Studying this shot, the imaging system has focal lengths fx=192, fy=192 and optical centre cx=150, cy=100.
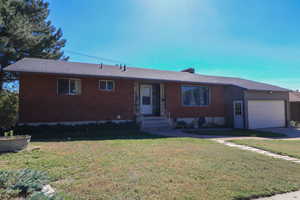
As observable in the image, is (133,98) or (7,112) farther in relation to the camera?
(133,98)

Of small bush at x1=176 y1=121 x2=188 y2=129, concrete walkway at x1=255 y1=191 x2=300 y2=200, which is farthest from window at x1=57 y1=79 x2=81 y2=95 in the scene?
concrete walkway at x1=255 y1=191 x2=300 y2=200

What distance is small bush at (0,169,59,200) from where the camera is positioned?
9.14 ft

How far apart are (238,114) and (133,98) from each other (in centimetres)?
753

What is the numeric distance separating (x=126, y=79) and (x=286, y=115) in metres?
12.4

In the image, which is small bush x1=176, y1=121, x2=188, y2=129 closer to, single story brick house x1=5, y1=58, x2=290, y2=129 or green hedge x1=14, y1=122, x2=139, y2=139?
single story brick house x1=5, y1=58, x2=290, y2=129

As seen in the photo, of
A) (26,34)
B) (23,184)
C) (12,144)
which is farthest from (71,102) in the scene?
(26,34)

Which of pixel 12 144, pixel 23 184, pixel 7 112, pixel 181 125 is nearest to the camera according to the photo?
pixel 23 184

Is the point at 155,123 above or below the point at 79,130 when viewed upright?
above

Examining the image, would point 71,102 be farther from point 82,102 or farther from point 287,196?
point 287,196

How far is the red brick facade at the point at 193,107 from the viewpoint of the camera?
1302 cm

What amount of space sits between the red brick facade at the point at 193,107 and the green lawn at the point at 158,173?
715 centimetres

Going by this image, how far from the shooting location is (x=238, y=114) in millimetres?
13586

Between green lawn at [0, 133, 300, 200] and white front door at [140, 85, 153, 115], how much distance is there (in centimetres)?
690

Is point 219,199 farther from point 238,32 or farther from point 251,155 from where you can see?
point 238,32
